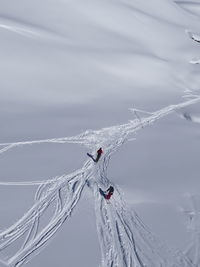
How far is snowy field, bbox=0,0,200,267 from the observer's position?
9.59m

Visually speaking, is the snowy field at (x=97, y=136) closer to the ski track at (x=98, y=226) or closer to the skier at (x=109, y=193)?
the ski track at (x=98, y=226)

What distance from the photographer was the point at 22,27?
1670 cm

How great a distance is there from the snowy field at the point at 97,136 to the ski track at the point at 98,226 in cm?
2

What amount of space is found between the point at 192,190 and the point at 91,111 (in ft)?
13.2

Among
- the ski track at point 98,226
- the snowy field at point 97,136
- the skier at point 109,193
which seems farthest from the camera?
the skier at point 109,193

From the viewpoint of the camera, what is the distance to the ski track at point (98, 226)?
9164mm

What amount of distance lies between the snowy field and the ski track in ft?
0.08

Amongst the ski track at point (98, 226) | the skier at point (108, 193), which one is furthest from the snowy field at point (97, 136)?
the skier at point (108, 193)

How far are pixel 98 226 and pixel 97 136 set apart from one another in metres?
3.70

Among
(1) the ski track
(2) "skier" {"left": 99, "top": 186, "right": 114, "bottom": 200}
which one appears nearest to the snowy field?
(1) the ski track

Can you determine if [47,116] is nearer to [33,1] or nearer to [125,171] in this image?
[125,171]

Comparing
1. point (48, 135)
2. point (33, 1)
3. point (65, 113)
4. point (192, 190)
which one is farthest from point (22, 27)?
point (192, 190)

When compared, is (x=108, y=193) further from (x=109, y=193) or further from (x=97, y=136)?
(x=97, y=136)

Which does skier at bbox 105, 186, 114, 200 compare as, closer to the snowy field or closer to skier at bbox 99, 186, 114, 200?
skier at bbox 99, 186, 114, 200
